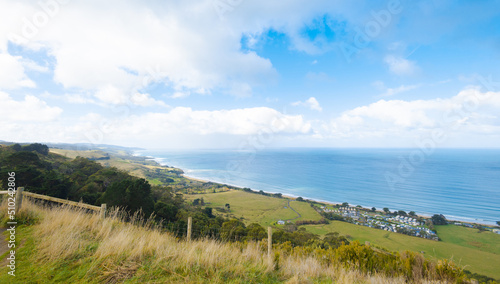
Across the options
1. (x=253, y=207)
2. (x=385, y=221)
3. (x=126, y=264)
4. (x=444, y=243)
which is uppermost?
(x=126, y=264)

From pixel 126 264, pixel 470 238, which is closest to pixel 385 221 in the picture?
pixel 470 238

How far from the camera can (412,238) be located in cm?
2508

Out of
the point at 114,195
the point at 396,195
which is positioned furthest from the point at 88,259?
the point at 396,195

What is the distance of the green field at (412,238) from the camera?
1980cm

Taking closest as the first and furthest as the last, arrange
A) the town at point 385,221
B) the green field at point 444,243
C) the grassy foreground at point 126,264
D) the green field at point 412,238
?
the grassy foreground at point 126,264, the green field at point 444,243, the green field at point 412,238, the town at point 385,221

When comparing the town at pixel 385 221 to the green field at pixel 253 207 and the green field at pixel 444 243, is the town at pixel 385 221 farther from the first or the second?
the green field at pixel 253 207

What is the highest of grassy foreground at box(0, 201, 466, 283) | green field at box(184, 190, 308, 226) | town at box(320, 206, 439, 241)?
grassy foreground at box(0, 201, 466, 283)

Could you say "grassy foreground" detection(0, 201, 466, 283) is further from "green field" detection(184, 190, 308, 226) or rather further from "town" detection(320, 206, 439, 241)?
"town" detection(320, 206, 439, 241)

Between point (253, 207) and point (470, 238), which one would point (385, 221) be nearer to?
point (470, 238)

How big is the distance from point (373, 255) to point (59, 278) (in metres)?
7.69

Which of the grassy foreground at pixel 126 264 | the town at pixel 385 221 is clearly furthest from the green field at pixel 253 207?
the grassy foreground at pixel 126 264

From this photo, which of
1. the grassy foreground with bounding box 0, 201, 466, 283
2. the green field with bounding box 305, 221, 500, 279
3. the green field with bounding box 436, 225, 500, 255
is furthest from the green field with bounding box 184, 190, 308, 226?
the grassy foreground with bounding box 0, 201, 466, 283

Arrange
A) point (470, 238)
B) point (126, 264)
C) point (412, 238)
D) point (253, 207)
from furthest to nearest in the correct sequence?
point (253, 207) → point (470, 238) → point (412, 238) → point (126, 264)

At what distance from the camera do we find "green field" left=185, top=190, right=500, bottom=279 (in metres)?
19.8
